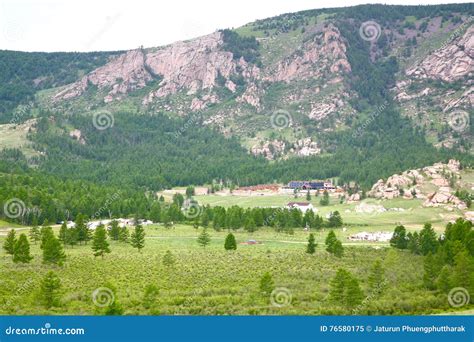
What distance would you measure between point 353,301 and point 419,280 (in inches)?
741

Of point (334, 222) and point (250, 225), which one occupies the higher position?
point (250, 225)

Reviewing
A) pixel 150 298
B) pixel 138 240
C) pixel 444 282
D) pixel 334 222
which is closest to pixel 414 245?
pixel 444 282

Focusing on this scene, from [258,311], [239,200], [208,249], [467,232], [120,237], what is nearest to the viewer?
[258,311]

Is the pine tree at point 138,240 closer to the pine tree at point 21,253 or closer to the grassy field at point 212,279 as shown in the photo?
the grassy field at point 212,279

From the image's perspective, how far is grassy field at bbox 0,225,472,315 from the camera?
180 ft

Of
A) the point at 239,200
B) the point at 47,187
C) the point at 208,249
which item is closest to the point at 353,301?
the point at 208,249

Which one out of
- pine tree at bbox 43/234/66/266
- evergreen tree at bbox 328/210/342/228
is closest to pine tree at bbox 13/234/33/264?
pine tree at bbox 43/234/66/266

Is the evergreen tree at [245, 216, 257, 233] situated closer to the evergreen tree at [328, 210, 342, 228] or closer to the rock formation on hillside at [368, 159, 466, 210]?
the evergreen tree at [328, 210, 342, 228]

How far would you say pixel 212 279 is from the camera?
69.2 metres

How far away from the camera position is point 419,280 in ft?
232

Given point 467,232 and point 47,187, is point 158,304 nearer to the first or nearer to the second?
point 467,232

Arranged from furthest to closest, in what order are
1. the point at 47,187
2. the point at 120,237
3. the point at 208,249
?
the point at 47,187 → the point at 120,237 → the point at 208,249

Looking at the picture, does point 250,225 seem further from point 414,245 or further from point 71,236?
point 71,236

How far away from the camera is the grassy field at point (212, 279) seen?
54.9 meters
